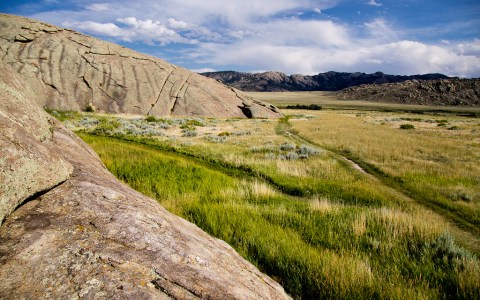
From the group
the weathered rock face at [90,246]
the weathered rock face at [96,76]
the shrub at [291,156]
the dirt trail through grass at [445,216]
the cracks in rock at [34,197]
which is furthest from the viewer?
the weathered rock face at [96,76]

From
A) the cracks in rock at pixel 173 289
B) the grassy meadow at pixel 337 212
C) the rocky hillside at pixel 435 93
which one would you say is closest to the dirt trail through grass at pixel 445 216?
the grassy meadow at pixel 337 212

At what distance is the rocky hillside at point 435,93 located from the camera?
151 meters

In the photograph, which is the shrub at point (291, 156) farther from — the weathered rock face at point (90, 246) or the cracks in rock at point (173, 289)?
the cracks in rock at point (173, 289)

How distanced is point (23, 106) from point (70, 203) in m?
2.82

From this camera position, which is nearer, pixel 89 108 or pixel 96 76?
pixel 89 108

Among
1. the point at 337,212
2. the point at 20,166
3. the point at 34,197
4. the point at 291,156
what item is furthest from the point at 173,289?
the point at 291,156

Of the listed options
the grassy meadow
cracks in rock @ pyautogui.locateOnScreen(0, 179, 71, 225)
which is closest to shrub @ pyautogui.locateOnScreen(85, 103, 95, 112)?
the grassy meadow

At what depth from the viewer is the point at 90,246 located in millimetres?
3100

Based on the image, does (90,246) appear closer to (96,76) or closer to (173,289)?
(173,289)

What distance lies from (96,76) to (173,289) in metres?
45.6

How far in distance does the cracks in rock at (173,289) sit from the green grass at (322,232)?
8.74ft

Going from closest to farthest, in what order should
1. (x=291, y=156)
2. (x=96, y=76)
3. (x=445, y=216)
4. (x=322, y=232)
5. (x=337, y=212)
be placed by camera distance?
(x=322, y=232)
(x=337, y=212)
(x=445, y=216)
(x=291, y=156)
(x=96, y=76)

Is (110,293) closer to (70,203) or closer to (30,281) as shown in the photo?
(30,281)

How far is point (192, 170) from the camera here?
507 inches
